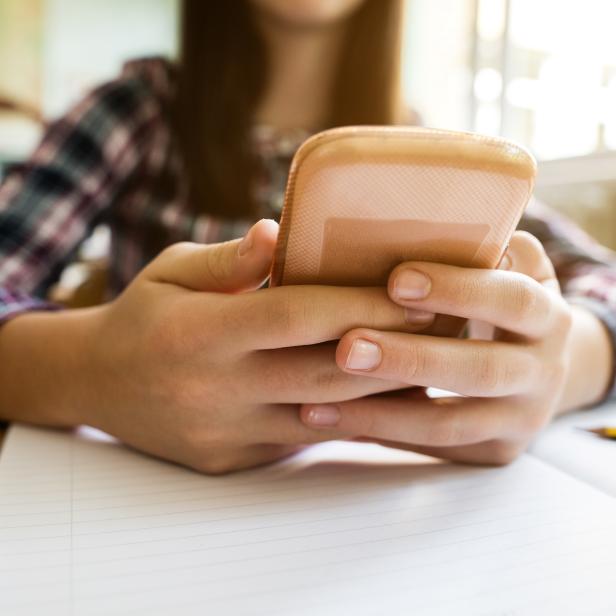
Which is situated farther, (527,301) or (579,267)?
(579,267)

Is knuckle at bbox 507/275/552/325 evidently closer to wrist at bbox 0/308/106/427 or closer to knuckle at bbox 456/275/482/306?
knuckle at bbox 456/275/482/306

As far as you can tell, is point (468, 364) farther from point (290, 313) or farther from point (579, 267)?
point (579, 267)

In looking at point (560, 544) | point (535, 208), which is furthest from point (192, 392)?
point (535, 208)

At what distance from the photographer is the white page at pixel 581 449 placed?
355 mm

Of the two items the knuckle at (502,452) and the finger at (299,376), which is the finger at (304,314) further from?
the knuckle at (502,452)

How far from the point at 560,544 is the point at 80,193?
0.72m

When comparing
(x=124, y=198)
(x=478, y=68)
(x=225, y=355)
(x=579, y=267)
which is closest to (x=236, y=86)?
(x=124, y=198)

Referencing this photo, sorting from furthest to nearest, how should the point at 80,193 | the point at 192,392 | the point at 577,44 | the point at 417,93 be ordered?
the point at 417,93
the point at 577,44
the point at 80,193
the point at 192,392

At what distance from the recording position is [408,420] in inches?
13.4

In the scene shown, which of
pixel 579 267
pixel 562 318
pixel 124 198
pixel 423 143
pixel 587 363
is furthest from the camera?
pixel 124 198

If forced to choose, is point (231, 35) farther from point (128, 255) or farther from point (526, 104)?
point (526, 104)

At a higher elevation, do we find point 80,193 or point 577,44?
point 577,44

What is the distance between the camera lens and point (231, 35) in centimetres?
90

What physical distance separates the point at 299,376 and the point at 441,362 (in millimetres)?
78
